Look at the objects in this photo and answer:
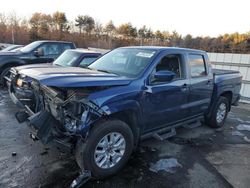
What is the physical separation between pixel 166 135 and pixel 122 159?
1.23 meters

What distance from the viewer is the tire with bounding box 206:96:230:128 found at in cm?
566

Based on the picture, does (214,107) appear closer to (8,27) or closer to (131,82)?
(131,82)

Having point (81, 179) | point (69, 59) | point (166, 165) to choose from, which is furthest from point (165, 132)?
point (69, 59)

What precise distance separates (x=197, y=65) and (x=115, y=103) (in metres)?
2.50

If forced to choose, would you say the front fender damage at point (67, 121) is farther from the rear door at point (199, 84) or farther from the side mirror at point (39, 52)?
the side mirror at point (39, 52)

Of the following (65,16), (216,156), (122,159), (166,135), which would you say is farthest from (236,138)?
(65,16)

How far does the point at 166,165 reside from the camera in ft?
12.6

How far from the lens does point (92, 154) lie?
311cm

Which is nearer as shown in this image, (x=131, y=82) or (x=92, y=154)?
(x=92, y=154)

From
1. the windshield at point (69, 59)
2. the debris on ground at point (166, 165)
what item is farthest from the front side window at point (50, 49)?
the debris on ground at point (166, 165)

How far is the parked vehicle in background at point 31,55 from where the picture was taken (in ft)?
28.5

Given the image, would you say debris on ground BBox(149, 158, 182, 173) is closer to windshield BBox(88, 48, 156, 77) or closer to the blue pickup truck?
the blue pickup truck

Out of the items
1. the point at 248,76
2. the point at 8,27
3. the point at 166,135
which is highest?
the point at 8,27

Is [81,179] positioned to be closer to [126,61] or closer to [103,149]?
[103,149]
